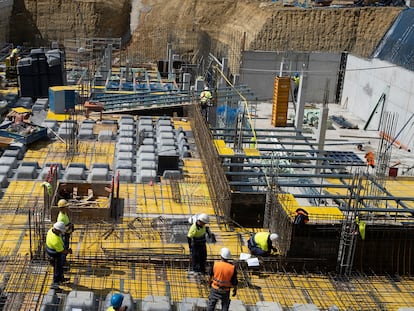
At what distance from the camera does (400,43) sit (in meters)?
30.9

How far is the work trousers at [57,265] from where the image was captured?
33.3 feet

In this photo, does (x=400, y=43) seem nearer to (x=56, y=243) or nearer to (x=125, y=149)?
(x=125, y=149)

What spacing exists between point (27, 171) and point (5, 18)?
93.2 ft

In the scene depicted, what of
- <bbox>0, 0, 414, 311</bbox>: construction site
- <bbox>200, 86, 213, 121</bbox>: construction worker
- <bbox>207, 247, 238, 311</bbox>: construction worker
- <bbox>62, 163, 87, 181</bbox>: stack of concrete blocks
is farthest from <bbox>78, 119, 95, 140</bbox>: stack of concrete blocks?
<bbox>207, 247, 238, 311</bbox>: construction worker

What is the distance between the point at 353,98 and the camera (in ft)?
112

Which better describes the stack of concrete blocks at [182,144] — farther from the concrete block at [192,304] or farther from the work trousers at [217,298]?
the work trousers at [217,298]

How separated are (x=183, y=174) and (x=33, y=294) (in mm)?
7790

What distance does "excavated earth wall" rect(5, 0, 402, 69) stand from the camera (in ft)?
120

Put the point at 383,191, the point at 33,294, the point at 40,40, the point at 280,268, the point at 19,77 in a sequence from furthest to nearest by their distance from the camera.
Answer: the point at 40,40 < the point at 19,77 < the point at 383,191 < the point at 280,268 < the point at 33,294

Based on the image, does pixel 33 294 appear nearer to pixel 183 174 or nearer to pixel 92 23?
pixel 183 174

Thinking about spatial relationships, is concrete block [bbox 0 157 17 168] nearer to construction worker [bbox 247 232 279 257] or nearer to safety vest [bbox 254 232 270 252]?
construction worker [bbox 247 232 279 257]

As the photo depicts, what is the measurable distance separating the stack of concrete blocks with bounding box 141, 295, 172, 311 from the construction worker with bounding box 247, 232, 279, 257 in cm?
281

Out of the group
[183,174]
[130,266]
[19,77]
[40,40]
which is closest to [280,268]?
[130,266]

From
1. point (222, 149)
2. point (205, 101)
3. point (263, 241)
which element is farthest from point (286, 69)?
point (263, 241)
